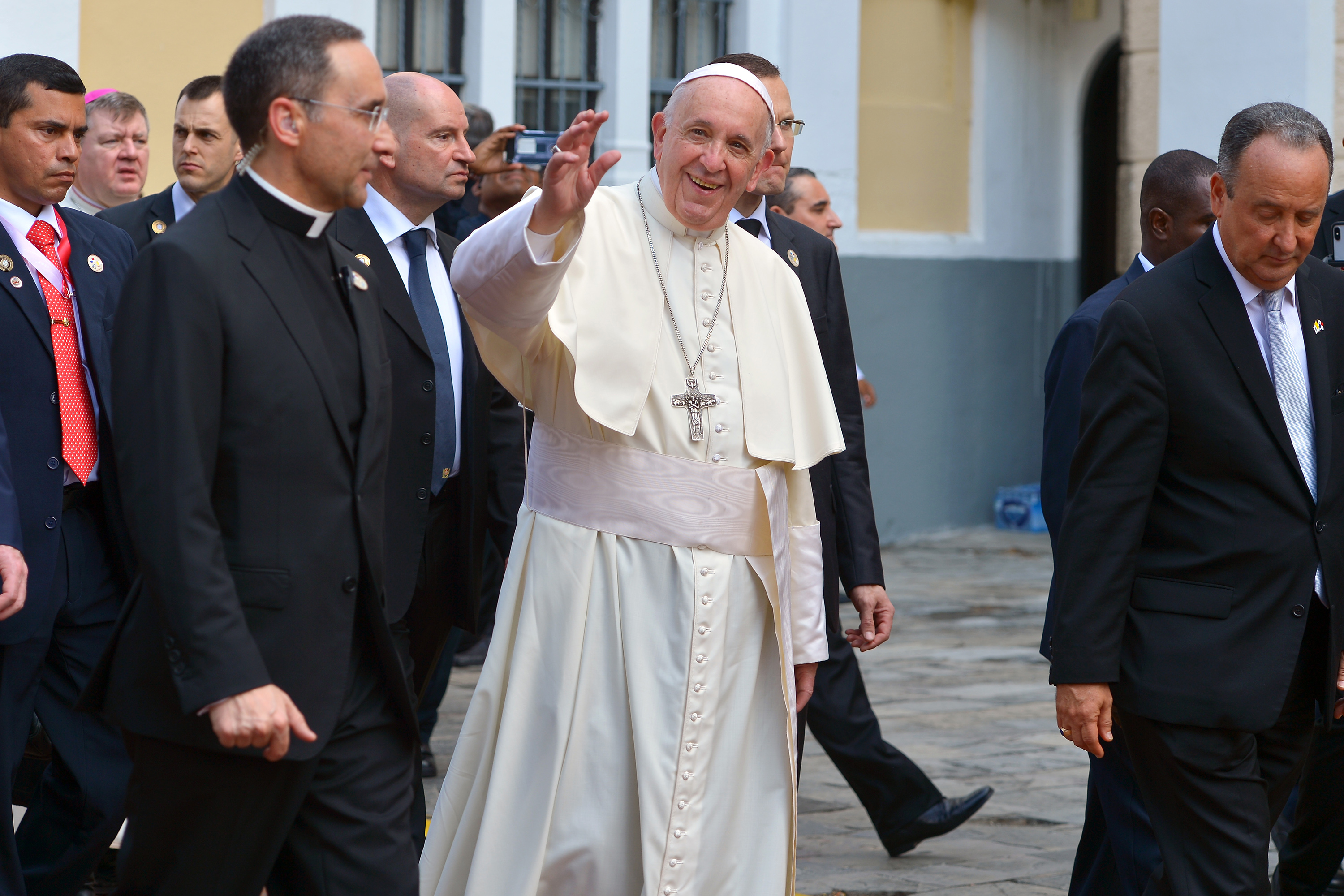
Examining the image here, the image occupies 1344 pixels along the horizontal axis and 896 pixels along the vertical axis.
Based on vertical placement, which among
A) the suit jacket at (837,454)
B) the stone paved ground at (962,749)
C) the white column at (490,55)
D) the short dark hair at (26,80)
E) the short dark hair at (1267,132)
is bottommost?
the stone paved ground at (962,749)

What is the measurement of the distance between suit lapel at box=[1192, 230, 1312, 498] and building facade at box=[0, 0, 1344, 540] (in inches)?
240

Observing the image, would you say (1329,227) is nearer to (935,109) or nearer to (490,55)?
(490,55)

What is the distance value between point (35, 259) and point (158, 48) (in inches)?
195

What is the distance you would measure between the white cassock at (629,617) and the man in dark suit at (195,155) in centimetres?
185

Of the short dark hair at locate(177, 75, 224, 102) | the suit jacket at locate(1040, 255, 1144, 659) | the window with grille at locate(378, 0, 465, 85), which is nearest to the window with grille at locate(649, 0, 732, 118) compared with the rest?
the window with grille at locate(378, 0, 465, 85)

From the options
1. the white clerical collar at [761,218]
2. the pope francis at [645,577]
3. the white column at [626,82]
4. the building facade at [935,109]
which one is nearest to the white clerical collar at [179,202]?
the white clerical collar at [761,218]

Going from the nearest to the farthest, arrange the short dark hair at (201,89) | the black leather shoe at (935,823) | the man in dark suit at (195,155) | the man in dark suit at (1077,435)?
the man in dark suit at (1077,435) → the man in dark suit at (195,155) → the black leather shoe at (935,823) → the short dark hair at (201,89)

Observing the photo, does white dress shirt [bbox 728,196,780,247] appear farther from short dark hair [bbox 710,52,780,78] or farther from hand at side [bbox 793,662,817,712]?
hand at side [bbox 793,662,817,712]

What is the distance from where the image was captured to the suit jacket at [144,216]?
510cm

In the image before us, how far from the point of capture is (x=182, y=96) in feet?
19.0

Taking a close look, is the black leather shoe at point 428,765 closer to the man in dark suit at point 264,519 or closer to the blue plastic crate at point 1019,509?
the man in dark suit at point 264,519

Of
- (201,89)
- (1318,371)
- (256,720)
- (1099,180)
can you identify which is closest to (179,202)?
(201,89)

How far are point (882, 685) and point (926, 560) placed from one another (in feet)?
13.5

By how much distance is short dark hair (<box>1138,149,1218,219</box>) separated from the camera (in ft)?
15.2
